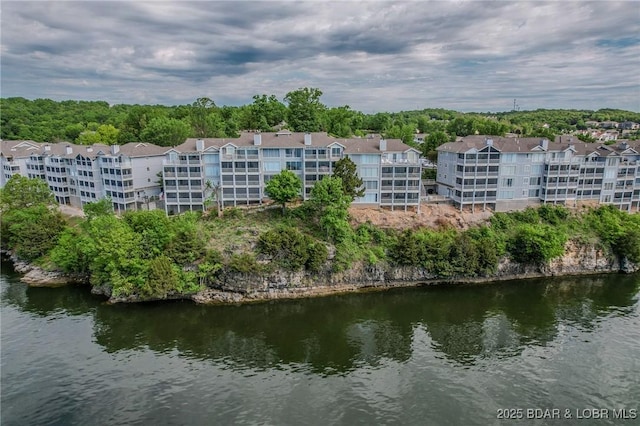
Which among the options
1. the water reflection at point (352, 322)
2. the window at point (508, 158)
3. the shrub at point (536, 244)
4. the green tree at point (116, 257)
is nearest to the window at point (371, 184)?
the water reflection at point (352, 322)

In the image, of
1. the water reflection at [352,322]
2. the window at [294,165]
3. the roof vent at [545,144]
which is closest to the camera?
the water reflection at [352,322]

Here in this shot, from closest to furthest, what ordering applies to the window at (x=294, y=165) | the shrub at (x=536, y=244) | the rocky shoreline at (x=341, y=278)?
the rocky shoreline at (x=341, y=278) < the shrub at (x=536, y=244) < the window at (x=294, y=165)

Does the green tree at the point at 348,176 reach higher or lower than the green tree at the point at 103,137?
lower

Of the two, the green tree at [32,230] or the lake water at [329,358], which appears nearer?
the lake water at [329,358]

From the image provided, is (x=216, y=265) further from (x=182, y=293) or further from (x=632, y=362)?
(x=632, y=362)

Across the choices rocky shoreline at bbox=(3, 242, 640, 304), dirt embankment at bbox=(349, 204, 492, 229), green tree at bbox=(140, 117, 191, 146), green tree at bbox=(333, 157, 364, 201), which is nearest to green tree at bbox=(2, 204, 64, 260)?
rocky shoreline at bbox=(3, 242, 640, 304)

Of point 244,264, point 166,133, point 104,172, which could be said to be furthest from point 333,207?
point 166,133

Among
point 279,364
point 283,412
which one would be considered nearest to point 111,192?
point 279,364

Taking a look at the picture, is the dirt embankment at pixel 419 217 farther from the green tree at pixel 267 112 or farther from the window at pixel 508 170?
the green tree at pixel 267 112

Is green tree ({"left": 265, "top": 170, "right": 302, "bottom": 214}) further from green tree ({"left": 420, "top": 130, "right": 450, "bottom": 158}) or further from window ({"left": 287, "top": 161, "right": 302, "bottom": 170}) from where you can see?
green tree ({"left": 420, "top": 130, "right": 450, "bottom": 158})
